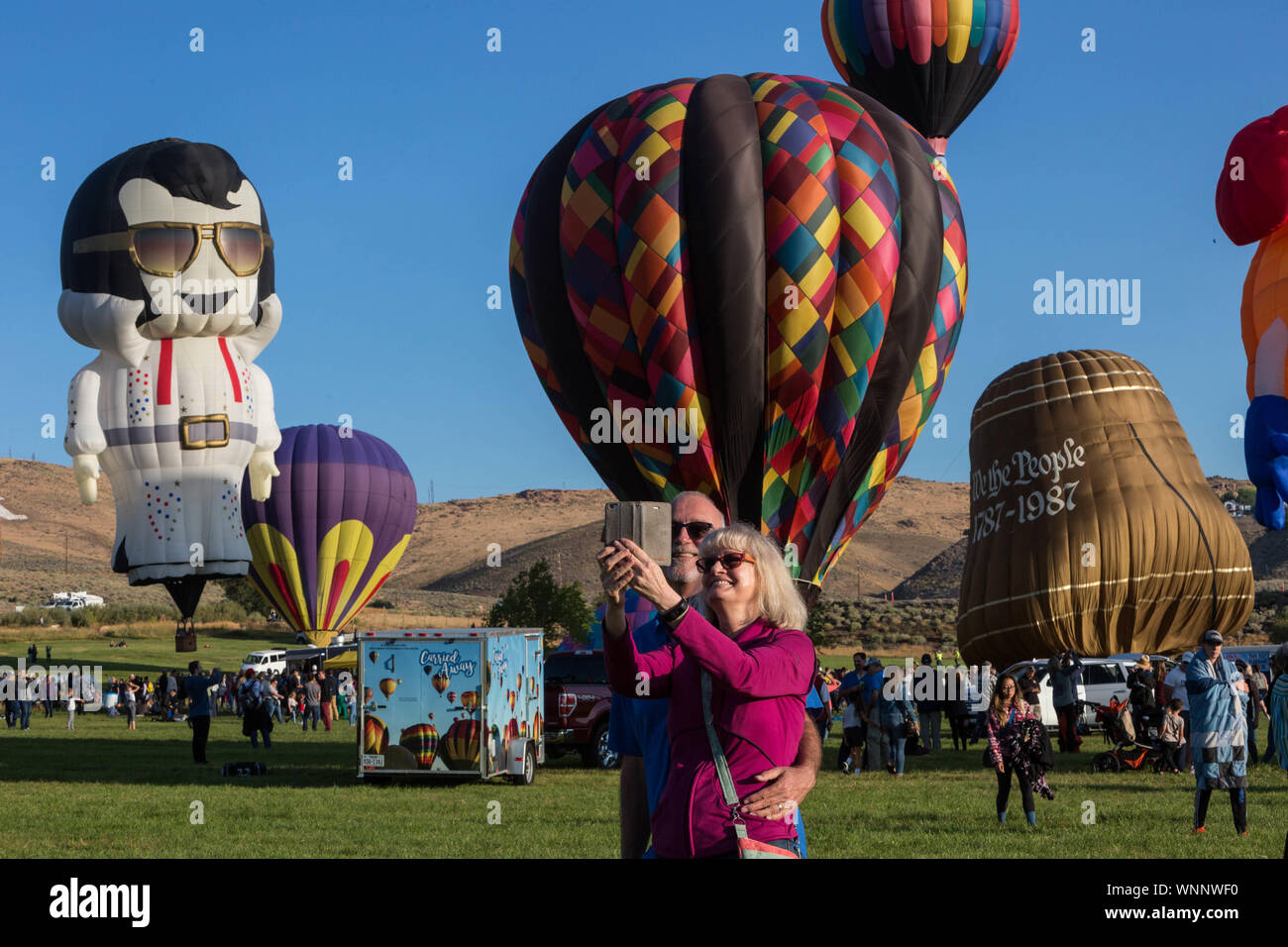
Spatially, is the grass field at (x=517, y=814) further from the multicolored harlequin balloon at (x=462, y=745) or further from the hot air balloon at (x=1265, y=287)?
the hot air balloon at (x=1265, y=287)

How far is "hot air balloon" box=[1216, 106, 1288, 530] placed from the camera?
12.3m

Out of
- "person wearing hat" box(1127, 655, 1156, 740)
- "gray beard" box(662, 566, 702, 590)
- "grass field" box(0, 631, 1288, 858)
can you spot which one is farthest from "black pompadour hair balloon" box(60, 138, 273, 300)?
"gray beard" box(662, 566, 702, 590)

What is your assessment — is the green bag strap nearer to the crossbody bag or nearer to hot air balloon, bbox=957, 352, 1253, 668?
the crossbody bag

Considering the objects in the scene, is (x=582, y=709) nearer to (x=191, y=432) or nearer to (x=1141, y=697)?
(x=1141, y=697)

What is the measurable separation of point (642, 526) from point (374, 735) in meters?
14.0

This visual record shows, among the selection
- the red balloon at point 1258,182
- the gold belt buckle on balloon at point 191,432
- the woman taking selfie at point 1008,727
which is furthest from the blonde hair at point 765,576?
the gold belt buckle on balloon at point 191,432

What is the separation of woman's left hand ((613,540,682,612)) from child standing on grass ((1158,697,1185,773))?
15332 millimetres

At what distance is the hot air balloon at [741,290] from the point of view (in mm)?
20656

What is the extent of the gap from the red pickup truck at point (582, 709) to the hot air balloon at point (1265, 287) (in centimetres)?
969

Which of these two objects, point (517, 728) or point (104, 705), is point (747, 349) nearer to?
point (517, 728)

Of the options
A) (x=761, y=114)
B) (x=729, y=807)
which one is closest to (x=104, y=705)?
(x=761, y=114)

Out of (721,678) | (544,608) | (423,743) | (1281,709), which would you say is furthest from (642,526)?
(544,608)

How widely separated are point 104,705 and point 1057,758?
1050 inches

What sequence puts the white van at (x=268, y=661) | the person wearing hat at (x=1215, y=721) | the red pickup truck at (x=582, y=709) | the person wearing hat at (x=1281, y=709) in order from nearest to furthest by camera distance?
1. the person wearing hat at (x=1281, y=709)
2. the person wearing hat at (x=1215, y=721)
3. the red pickup truck at (x=582, y=709)
4. the white van at (x=268, y=661)
